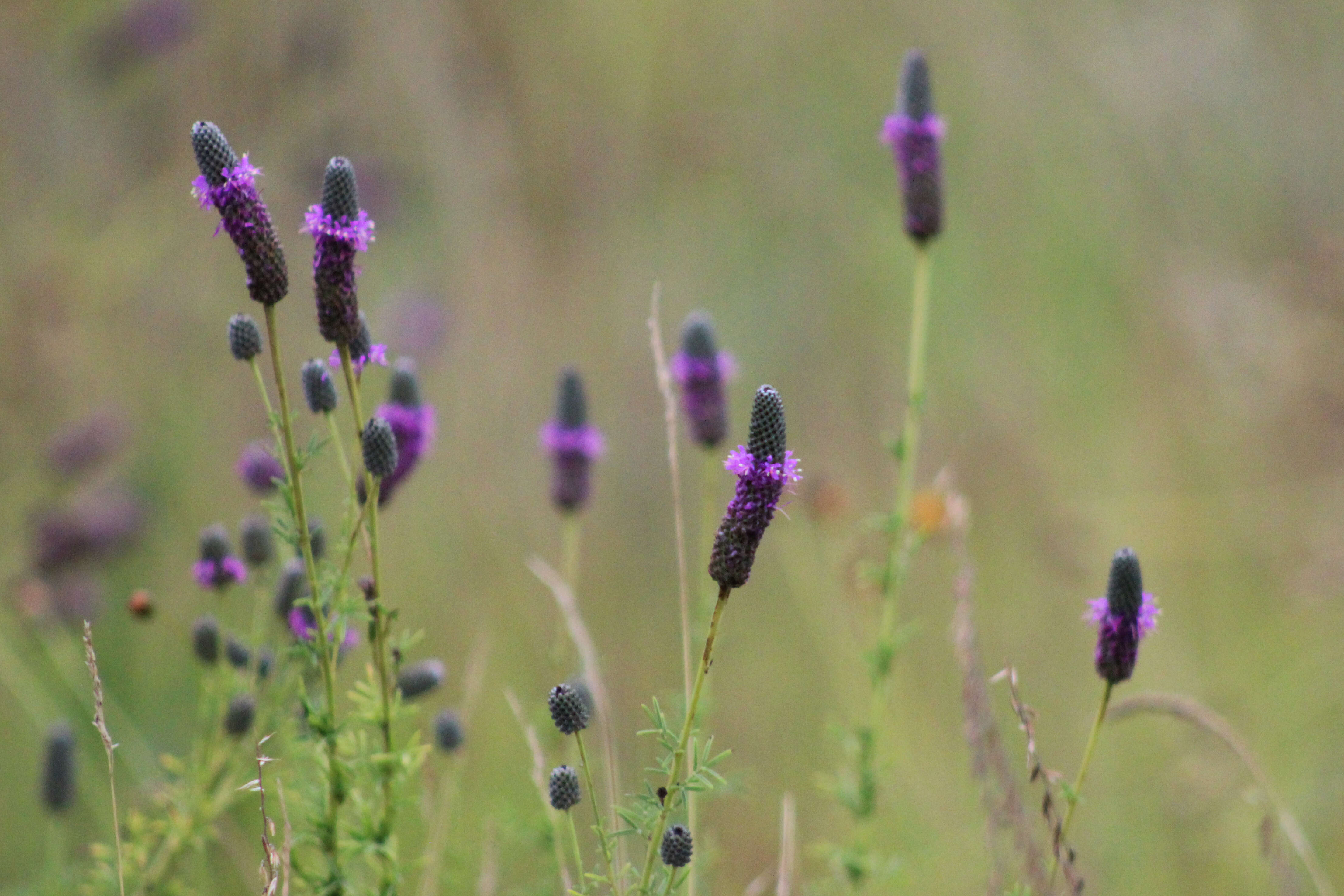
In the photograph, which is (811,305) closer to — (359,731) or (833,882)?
(833,882)

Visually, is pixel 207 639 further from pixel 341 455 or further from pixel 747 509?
pixel 747 509

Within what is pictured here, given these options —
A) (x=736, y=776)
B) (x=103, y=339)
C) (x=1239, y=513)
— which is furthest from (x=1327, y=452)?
(x=103, y=339)

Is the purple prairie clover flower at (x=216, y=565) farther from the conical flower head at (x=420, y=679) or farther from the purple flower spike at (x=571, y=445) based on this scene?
the purple flower spike at (x=571, y=445)

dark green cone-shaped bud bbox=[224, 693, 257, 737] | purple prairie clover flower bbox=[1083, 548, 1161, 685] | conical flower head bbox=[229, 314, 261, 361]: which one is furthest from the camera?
dark green cone-shaped bud bbox=[224, 693, 257, 737]

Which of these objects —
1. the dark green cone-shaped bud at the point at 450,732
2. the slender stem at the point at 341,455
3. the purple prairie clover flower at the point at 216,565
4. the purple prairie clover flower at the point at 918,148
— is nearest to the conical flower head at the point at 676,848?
the slender stem at the point at 341,455

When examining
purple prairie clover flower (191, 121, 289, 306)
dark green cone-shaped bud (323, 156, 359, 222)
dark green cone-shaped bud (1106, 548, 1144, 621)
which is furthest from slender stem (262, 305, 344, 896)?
dark green cone-shaped bud (1106, 548, 1144, 621)

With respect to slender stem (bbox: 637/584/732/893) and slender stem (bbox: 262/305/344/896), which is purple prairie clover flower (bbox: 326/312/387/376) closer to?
slender stem (bbox: 262/305/344/896)

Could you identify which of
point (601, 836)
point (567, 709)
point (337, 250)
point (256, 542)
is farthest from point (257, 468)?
point (601, 836)
